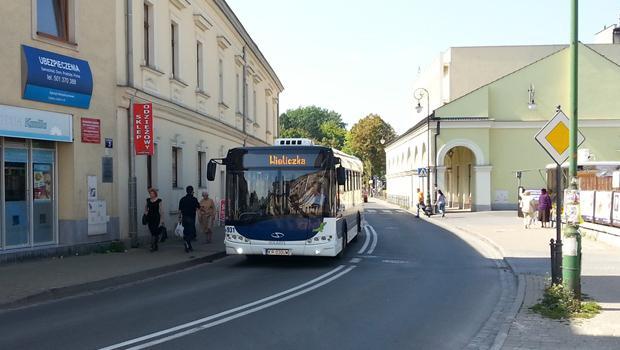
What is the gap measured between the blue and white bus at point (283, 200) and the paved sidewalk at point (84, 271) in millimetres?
1927

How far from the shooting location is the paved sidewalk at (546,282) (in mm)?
6723

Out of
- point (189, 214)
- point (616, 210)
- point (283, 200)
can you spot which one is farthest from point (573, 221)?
point (616, 210)

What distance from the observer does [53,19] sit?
14.6 m

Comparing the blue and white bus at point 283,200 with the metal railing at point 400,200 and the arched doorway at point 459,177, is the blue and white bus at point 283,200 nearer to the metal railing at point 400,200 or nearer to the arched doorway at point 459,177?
the arched doorway at point 459,177

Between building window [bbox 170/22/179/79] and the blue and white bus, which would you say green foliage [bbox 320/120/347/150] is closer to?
building window [bbox 170/22/179/79]

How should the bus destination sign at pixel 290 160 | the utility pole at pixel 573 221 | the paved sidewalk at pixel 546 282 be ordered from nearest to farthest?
the paved sidewalk at pixel 546 282 < the utility pole at pixel 573 221 < the bus destination sign at pixel 290 160

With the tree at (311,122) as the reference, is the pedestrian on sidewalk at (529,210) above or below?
below

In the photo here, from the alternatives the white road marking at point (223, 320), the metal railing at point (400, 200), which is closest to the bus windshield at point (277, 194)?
the white road marking at point (223, 320)

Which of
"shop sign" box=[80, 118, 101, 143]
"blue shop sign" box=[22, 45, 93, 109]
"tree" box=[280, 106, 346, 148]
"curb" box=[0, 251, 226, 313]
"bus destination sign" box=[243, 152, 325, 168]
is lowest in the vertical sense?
"curb" box=[0, 251, 226, 313]

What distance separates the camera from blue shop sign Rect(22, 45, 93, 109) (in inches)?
526

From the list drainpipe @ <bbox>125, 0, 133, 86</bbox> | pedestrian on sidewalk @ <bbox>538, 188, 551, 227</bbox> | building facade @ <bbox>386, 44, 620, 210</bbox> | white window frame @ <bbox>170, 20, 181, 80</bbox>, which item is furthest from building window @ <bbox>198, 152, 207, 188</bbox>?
building facade @ <bbox>386, 44, 620, 210</bbox>

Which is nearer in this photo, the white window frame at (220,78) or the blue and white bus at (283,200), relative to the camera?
the blue and white bus at (283,200)

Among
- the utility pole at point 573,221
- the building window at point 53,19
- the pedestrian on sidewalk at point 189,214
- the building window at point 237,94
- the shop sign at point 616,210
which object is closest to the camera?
the utility pole at point 573,221

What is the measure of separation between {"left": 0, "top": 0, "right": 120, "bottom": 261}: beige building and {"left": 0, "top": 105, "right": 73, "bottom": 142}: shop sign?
2cm
